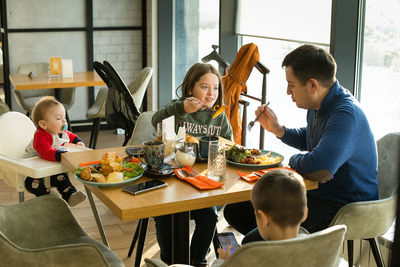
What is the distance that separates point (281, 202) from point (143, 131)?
1544mm

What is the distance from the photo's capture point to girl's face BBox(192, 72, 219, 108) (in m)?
2.84

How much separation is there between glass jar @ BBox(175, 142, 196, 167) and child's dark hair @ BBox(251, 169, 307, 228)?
73cm

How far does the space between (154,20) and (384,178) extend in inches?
165

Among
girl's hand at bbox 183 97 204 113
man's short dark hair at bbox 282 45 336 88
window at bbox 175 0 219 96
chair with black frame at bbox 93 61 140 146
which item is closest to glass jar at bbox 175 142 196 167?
girl's hand at bbox 183 97 204 113

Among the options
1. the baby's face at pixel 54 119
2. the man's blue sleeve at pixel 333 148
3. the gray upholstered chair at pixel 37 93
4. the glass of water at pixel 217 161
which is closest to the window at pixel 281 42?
the man's blue sleeve at pixel 333 148

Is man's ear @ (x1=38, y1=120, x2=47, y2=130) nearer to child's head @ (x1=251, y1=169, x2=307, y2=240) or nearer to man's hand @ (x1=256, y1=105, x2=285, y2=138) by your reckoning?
man's hand @ (x1=256, y1=105, x2=285, y2=138)

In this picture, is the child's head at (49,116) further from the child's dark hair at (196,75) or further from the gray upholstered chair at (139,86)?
the gray upholstered chair at (139,86)

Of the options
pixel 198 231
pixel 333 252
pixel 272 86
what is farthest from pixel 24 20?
pixel 333 252

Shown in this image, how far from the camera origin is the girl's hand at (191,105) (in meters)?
2.66

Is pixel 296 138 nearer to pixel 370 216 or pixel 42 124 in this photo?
pixel 370 216

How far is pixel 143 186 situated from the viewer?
195 centimetres

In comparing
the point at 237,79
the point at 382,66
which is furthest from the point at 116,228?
the point at 382,66

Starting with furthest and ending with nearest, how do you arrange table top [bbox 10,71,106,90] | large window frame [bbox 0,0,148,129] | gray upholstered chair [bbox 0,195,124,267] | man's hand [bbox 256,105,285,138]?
large window frame [bbox 0,0,148,129] → table top [bbox 10,71,106,90] → man's hand [bbox 256,105,285,138] → gray upholstered chair [bbox 0,195,124,267]

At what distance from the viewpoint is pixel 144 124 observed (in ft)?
9.63
